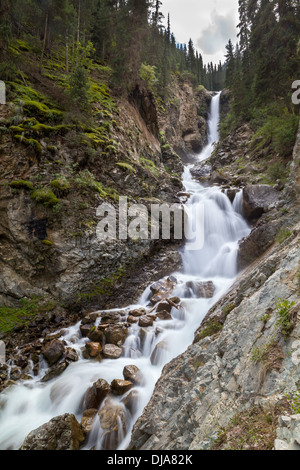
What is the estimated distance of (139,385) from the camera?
6.36 m

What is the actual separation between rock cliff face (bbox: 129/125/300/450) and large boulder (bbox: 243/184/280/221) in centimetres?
910

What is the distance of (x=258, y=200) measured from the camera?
13.6 meters

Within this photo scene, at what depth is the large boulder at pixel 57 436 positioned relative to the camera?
14.9 feet

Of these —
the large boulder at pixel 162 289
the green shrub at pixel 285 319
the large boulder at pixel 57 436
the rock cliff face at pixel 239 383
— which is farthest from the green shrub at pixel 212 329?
the large boulder at pixel 162 289

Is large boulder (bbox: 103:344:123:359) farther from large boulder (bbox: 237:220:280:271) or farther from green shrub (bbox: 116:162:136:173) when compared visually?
green shrub (bbox: 116:162:136:173)

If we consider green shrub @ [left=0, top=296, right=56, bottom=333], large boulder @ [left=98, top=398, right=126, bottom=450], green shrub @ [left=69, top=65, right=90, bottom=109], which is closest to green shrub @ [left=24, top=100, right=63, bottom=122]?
green shrub @ [left=69, top=65, right=90, bottom=109]

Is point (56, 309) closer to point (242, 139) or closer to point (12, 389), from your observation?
point (12, 389)

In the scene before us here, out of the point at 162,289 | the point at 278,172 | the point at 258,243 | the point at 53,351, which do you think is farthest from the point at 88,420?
the point at 278,172

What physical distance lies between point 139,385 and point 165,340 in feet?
6.33

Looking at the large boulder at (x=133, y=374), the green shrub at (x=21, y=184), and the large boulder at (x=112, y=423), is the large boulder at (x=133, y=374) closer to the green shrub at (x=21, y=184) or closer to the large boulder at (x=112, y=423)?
the large boulder at (x=112, y=423)

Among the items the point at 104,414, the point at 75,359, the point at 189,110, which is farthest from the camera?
the point at 189,110

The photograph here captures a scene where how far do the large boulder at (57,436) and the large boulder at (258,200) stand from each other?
13237mm

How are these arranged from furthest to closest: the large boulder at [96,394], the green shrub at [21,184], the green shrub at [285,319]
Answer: the green shrub at [21,184] → the large boulder at [96,394] → the green shrub at [285,319]
